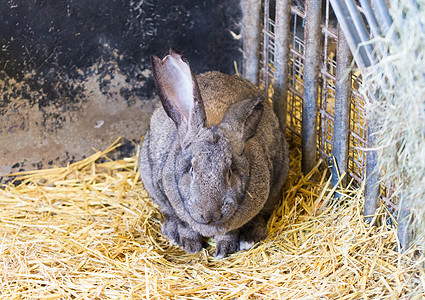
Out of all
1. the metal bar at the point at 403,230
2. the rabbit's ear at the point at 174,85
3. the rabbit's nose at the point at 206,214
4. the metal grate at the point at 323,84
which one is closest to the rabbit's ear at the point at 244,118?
the rabbit's ear at the point at 174,85

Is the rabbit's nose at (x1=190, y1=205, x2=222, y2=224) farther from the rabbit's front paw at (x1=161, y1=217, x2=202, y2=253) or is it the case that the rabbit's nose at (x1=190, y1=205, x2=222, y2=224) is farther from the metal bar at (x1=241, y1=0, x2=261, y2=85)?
the metal bar at (x1=241, y1=0, x2=261, y2=85)

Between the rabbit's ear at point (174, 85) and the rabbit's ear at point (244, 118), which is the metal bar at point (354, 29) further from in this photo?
the rabbit's ear at point (174, 85)

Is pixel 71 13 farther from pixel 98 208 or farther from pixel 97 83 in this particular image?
pixel 98 208

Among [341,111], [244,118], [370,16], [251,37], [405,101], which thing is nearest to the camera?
[405,101]

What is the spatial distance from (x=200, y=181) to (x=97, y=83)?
180cm

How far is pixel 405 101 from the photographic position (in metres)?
2.41

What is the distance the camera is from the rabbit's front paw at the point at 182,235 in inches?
157

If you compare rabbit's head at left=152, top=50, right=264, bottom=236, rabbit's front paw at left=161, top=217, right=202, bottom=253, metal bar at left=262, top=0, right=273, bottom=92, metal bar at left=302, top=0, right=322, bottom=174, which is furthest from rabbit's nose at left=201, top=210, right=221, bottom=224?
metal bar at left=262, top=0, right=273, bottom=92

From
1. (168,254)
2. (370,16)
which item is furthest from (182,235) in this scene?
(370,16)

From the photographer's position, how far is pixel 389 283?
3236mm

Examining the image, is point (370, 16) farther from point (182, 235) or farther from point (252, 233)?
point (182, 235)

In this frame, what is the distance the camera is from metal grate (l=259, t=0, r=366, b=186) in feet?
13.0

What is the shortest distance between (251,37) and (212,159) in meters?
1.72

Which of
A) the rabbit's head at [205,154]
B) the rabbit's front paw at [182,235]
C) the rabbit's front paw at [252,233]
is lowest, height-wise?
the rabbit's front paw at [182,235]
